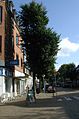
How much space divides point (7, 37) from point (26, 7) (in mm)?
6635

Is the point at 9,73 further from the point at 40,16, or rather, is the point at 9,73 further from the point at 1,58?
the point at 40,16

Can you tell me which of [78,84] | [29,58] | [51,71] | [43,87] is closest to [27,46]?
[29,58]

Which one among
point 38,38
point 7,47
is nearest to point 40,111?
point 7,47

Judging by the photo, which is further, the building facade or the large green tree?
the large green tree

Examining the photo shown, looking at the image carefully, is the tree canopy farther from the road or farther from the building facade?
the road

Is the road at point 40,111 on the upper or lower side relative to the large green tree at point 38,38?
lower

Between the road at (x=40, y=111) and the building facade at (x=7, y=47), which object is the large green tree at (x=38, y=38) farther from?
the road at (x=40, y=111)

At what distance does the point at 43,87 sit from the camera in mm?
79062

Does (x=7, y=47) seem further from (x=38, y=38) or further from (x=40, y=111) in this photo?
(x=40, y=111)

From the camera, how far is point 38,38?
46594 mm

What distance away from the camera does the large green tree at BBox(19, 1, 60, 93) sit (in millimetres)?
46094

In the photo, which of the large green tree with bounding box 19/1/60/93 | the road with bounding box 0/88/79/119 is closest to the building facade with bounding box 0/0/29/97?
the large green tree with bounding box 19/1/60/93

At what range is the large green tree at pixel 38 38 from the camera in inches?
1815

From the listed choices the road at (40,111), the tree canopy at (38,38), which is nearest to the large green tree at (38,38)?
the tree canopy at (38,38)
